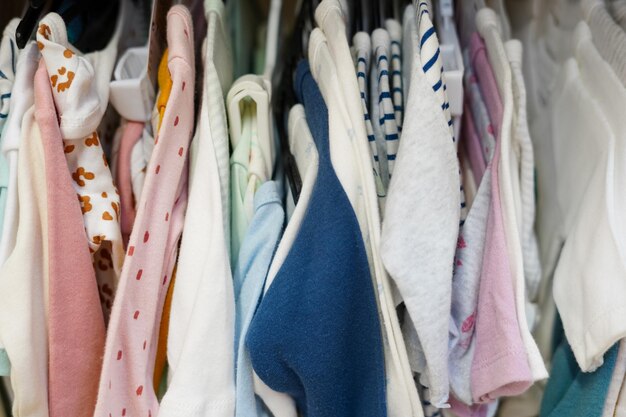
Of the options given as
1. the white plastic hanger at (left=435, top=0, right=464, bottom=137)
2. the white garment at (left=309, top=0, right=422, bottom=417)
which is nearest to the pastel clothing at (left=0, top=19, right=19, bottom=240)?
the white garment at (left=309, top=0, right=422, bottom=417)

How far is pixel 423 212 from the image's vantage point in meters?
0.48

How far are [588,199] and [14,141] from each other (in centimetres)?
55

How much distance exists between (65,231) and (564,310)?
1.55ft

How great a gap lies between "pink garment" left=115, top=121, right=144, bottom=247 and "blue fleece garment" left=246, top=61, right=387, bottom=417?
0.68 feet

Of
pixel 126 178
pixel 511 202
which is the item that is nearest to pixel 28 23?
pixel 126 178

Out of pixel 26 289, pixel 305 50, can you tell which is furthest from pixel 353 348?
pixel 305 50

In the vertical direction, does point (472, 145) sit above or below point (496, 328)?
above

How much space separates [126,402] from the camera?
0.54m

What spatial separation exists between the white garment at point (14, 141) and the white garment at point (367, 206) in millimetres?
292

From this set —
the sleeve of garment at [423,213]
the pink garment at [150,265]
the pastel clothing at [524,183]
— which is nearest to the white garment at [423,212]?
the sleeve of garment at [423,213]

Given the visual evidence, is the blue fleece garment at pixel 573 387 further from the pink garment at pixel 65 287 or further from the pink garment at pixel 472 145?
the pink garment at pixel 65 287

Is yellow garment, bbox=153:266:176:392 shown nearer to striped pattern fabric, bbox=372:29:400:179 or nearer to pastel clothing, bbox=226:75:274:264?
pastel clothing, bbox=226:75:274:264

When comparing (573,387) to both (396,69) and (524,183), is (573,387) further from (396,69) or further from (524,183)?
(396,69)

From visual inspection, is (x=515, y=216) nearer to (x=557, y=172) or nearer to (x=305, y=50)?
(x=557, y=172)
